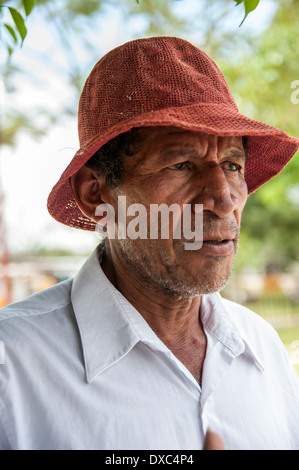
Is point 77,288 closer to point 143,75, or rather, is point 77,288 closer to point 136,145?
point 136,145

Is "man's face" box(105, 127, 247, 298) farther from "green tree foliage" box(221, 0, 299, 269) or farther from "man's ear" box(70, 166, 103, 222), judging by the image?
"green tree foliage" box(221, 0, 299, 269)

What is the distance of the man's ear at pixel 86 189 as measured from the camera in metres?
1.68

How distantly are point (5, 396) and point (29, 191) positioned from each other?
6.26 meters

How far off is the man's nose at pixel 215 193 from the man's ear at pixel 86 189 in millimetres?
397

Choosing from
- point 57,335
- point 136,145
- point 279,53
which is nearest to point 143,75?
point 136,145

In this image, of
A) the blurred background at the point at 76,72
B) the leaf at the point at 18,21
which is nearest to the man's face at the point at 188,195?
the leaf at the point at 18,21

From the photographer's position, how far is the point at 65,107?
21.4 ft

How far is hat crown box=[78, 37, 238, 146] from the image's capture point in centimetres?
143

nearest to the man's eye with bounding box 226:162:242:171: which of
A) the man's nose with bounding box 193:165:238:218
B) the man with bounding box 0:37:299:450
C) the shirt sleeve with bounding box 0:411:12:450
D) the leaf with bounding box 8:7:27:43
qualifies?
the man with bounding box 0:37:299:450

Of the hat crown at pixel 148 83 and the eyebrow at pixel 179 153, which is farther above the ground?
the hat crown at pixel 148 83

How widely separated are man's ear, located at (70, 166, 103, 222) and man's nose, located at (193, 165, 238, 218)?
0.40 meters

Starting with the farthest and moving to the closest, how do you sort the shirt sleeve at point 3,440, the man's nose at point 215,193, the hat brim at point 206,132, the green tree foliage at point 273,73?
the green tree foliage at point 273,73, the man's nose at point 215,193, the hat brim at point 206,132, the shirt sleeve at point 3,440

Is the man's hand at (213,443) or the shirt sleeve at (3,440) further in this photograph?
the shirt sleeve at (3,440)

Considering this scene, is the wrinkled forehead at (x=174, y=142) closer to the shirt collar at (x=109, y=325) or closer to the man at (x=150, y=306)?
the man at (x=150, y=306)
